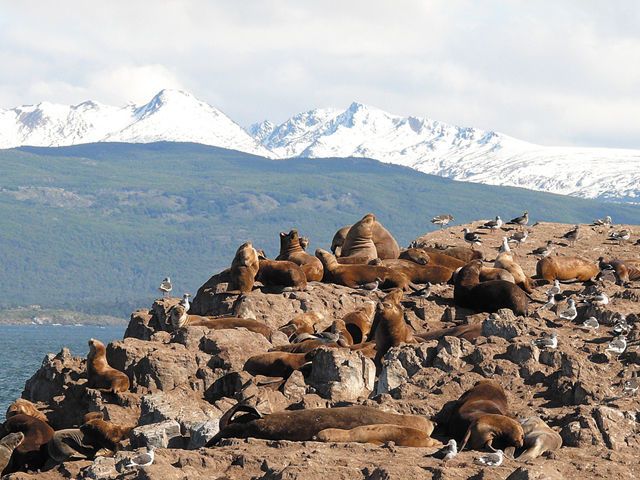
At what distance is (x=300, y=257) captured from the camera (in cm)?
2369

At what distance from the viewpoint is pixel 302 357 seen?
16438mm

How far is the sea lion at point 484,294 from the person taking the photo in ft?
64.5

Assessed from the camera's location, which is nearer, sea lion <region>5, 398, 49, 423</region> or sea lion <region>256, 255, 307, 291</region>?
sea lion <region>5, 398, 49, 423</region>

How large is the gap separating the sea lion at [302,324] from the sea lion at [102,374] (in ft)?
Answer: 9.64

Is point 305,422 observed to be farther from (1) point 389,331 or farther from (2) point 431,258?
(2) point 431,258

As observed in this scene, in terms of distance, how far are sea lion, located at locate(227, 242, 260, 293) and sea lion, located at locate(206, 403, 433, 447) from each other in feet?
30.1

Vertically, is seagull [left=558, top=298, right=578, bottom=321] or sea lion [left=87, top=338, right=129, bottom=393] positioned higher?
seagull [left=558, top=298, right=578, bottom=321]

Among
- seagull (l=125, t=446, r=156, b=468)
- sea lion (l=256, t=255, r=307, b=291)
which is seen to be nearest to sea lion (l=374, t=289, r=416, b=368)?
sea lion (l=256, t=255, r=307, b=291)

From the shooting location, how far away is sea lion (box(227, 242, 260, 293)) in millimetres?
21922

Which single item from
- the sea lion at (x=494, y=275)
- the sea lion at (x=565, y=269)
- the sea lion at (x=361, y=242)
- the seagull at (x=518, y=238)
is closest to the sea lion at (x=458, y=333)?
the sea lion at (x=494, y=275)

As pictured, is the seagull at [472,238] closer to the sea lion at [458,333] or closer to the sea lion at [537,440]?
the sea lion at [458,333]

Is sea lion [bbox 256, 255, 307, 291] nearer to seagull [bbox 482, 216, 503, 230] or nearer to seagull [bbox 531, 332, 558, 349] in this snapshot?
seagull [bbox 531, 332, 558, 349]

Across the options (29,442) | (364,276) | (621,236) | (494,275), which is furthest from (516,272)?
(29,442)

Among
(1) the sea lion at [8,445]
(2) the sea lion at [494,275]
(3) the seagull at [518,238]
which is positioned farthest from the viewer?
(3) the seagull at [518,238]
